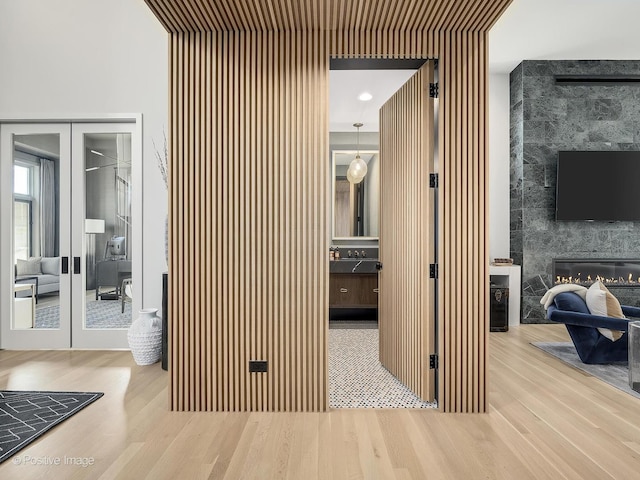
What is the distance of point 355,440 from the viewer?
7.43ft

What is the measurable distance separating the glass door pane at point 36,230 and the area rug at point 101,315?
11 millimetres

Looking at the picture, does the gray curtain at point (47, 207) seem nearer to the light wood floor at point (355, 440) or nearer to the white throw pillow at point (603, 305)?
the light wood floor at point (355, 440)

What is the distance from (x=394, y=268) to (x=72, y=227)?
3323 mm

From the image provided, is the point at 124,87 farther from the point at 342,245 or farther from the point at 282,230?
the point at 342,245

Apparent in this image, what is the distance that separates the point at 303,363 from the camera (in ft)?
8.71

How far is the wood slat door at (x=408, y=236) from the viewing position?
2766mm

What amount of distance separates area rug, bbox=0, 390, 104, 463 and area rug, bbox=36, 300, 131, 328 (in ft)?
3.99

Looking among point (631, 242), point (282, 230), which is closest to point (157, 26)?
point (282, 230)

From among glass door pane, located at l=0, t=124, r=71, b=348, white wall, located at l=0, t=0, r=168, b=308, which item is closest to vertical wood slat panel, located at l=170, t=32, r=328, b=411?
white wall, located at l=0, t=0, r=168, b=308

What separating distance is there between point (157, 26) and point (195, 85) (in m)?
2.05

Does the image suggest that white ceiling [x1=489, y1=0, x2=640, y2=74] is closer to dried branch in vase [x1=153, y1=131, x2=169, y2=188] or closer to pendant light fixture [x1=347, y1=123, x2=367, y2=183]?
pendant light fixture [x1=347, y1=123, x2=367, y2=183]

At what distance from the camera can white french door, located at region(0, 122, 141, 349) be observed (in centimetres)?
411

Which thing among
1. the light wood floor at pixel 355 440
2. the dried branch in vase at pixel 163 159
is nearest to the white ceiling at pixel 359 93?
the dried branch in vase at pixel 163 159

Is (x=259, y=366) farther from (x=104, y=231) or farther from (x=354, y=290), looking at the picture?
(x=354, y=290)
